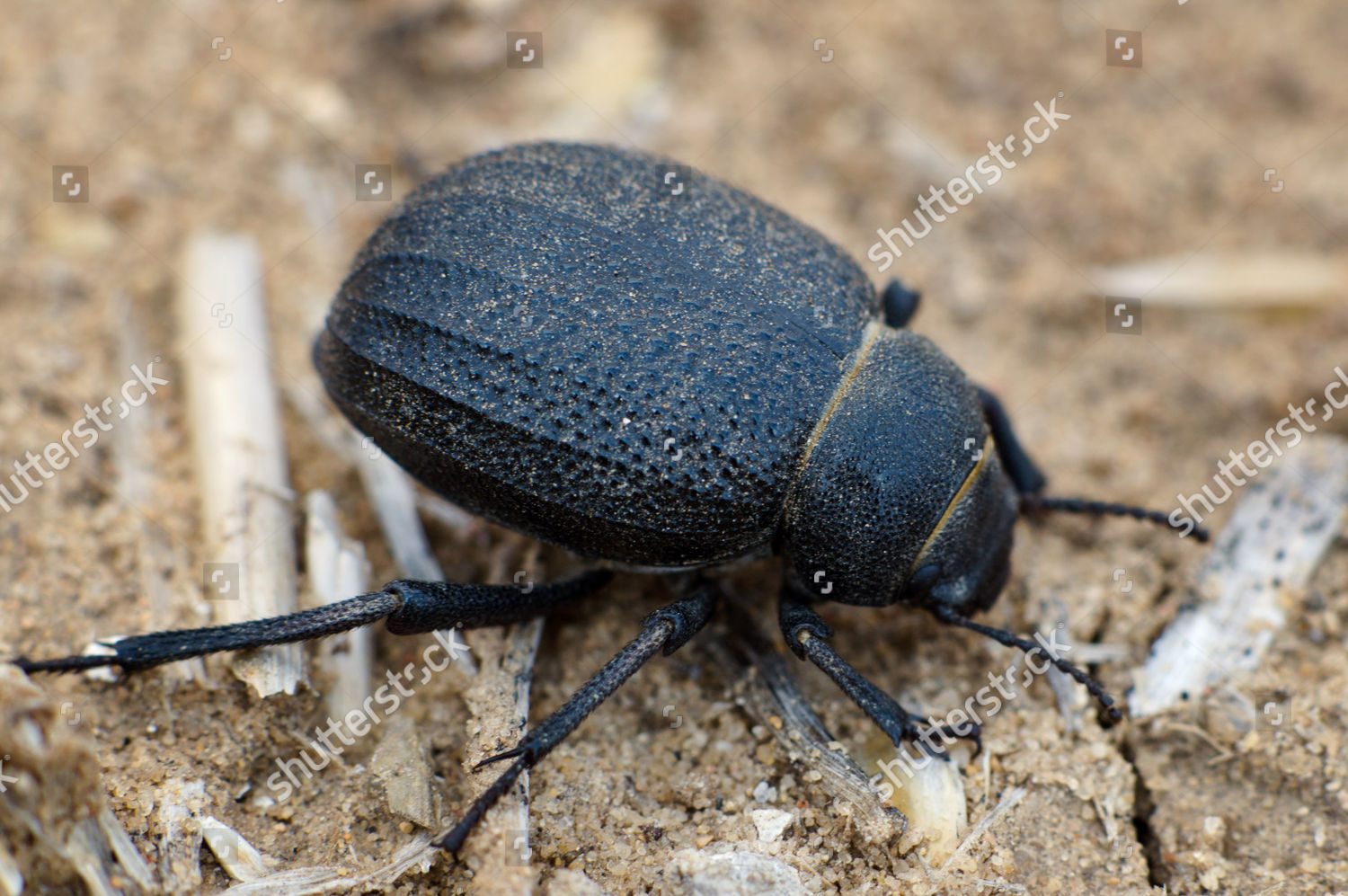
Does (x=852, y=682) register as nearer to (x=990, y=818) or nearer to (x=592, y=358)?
(x=990, y=818)

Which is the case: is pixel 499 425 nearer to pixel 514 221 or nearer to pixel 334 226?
pixel 514 221

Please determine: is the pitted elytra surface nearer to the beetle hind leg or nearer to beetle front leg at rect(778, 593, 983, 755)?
the beetle hind leg

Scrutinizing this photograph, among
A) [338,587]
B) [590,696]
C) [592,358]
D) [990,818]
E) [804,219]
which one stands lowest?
[990,818]

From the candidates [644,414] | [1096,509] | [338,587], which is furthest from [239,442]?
[1096,509]

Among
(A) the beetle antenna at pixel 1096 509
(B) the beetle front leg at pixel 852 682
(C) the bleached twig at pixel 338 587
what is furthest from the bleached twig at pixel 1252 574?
(C) the bleached twig at pixel 338 587

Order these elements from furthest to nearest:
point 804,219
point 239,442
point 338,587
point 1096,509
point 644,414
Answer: point 804,219 → point 239,442 → point 1096,509 → point 338,587 → point 644,414

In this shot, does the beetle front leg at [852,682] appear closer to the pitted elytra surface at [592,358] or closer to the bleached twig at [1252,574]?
the pitted elytra surface at [592,358]

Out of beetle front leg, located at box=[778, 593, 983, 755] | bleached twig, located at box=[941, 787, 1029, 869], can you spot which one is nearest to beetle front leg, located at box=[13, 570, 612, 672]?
beetle front leg, located at box=[778, 593, 983, 755]
